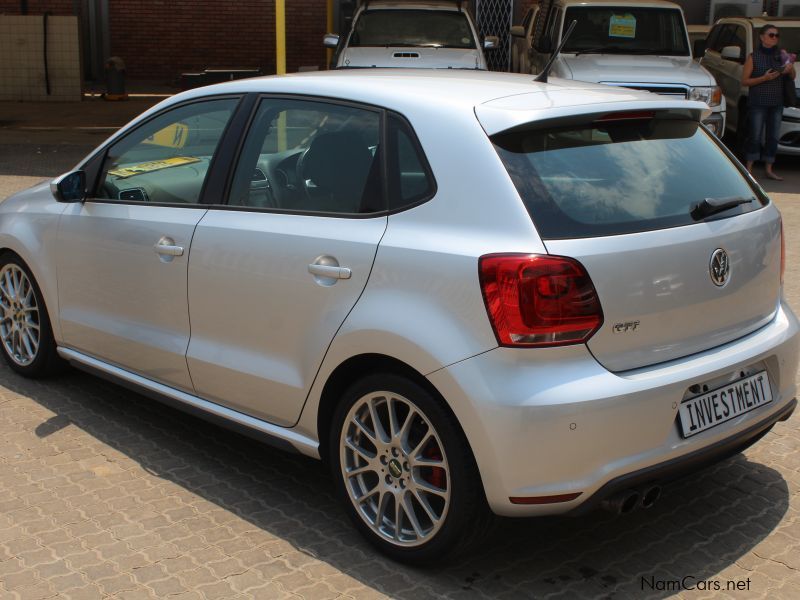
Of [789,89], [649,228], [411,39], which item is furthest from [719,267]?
[411,39]

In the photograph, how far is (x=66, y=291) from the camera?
5.24m

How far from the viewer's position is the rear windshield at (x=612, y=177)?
3482mm

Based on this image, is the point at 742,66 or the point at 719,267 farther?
the point at 742,66

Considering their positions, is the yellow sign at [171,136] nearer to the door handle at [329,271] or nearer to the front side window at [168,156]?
the front side window at [168,156]

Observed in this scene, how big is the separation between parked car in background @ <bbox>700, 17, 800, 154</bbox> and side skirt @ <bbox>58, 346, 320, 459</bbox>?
10638mm

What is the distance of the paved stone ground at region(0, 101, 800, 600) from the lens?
3709 mm

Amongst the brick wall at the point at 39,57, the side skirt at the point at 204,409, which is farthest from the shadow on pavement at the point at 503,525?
the brick wall at the point at 39,57

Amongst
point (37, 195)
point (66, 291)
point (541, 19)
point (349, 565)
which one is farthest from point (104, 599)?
point (541, 19)

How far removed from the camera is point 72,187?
16.8 feet

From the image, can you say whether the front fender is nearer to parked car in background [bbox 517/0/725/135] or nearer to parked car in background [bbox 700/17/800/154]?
parked car in background [bbox 517/0/725/135]

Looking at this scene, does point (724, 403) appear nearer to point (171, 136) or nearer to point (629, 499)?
point (629, 499)

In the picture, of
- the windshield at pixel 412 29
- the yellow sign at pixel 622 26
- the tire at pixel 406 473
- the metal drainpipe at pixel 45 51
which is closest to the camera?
the tire at pixel 406 473

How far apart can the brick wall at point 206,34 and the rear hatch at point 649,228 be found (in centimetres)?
1884

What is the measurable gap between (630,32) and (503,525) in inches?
386
